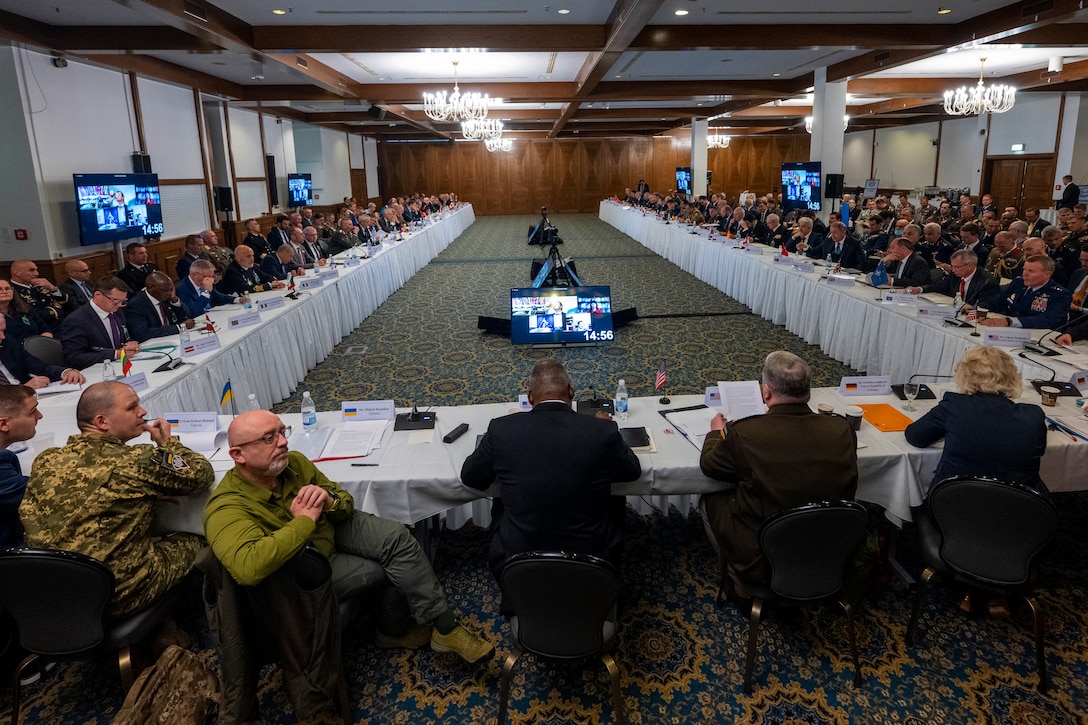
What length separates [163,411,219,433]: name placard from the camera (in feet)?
10.3

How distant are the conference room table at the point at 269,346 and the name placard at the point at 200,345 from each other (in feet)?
0.14

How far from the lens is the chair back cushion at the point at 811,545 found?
7.02 feet

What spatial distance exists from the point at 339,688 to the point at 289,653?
0.27 metres

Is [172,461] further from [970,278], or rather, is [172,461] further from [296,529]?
[970,278]

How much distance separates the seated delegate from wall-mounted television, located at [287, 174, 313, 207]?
15417 mm

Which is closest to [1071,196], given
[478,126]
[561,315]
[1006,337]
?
[478,126]

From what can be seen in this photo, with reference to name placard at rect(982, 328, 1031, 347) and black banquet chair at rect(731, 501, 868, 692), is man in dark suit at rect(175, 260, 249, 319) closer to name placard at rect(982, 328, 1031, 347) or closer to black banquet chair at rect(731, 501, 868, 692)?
black banquet chair at rect(731, 501, 868, 692)

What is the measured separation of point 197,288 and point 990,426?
5.78 meters

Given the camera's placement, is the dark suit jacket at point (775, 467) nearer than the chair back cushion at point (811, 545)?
No

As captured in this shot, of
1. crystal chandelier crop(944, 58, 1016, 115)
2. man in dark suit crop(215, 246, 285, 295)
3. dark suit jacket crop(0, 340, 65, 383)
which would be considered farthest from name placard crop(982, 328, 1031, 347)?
crystal chandelier crop(944, 58, 1016, 115)

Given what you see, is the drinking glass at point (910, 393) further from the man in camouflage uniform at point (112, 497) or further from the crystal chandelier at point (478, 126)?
the crystal chandelier at point (478, 126)

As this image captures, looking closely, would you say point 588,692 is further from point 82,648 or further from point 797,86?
point 797,86

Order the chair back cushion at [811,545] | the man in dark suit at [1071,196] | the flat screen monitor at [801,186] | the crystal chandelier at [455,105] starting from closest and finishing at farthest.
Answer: the chair back cushion at [811,545]
the crystal chandelier at [455,105]
the flat screen monitor at [801,186]
the man in dark suit at [1071,196]

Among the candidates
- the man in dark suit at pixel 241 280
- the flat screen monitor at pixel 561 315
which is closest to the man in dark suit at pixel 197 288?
the man in dark suit at pixel 241 280
